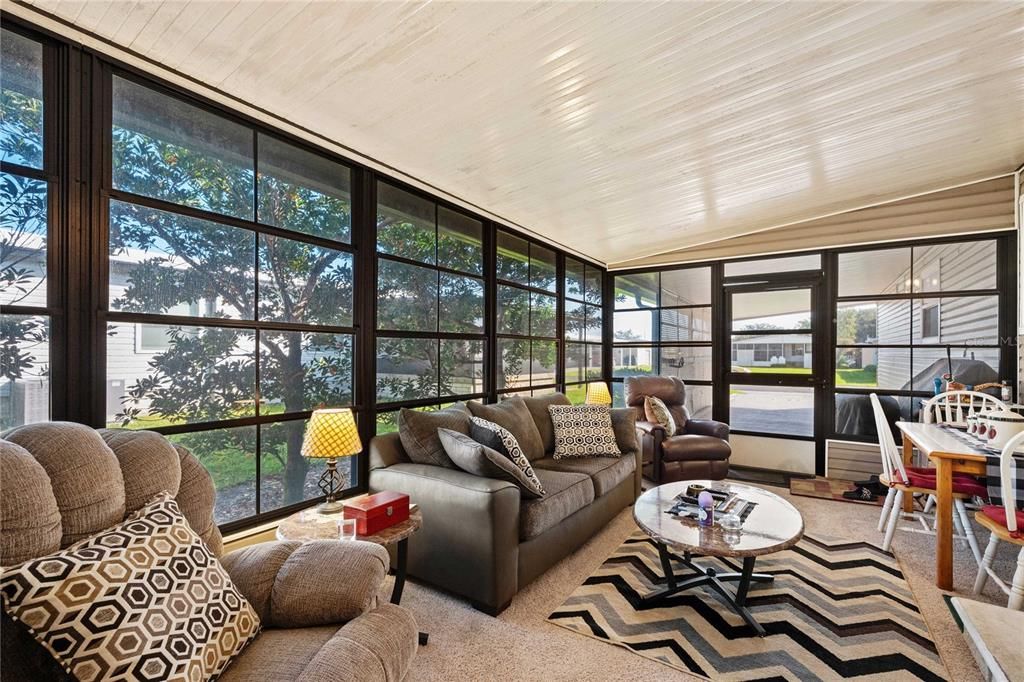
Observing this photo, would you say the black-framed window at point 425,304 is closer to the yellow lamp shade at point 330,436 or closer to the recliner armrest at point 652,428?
Answer: the yellow lamp shade at point 330,436

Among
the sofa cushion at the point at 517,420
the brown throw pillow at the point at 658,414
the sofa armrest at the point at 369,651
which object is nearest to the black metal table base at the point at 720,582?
the sofa cushion at the point at 517,420

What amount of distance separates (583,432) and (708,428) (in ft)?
5.39

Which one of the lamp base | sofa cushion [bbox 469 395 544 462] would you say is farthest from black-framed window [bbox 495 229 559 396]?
the lamp base

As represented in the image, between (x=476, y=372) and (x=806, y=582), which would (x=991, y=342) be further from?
(x=476, y=372)

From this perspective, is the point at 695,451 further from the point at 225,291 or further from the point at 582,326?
the point at 225,291

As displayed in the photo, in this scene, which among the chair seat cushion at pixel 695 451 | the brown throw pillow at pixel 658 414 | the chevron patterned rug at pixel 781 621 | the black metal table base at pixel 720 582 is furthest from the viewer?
the brown throw pillow at pixel 658 414

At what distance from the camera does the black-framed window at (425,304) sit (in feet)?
10.0

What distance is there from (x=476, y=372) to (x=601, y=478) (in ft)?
4.46

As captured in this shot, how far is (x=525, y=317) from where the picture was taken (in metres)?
4.47

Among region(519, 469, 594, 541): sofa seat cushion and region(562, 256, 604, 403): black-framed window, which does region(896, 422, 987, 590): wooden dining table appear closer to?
region(519, 469, 594, 541): sofa seat cushion

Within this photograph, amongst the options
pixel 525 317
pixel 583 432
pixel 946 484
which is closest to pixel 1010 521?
pixel 946 484

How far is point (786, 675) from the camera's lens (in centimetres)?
181

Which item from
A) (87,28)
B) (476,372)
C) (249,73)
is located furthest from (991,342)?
(87,28)

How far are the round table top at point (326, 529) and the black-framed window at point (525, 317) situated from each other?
7.01ft
